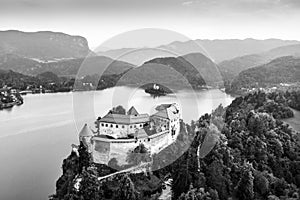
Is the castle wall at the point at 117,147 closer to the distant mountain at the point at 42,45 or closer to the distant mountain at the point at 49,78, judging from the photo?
the distant mountain at the point at 49,78

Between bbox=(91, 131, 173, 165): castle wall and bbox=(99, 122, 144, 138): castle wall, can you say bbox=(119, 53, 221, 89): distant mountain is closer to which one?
bbox=(99, 122, 144, 138): castle wall

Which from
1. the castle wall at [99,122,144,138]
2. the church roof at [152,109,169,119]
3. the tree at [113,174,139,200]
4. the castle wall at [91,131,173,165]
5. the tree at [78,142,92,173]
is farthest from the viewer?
the church roof at [152,109,169,119]

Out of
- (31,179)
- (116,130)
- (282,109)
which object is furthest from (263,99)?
(31,179)

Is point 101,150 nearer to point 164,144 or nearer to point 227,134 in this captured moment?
point 164,144

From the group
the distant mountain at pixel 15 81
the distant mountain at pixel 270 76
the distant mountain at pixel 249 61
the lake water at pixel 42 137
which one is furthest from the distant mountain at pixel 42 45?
the lake water at pixel 42 137

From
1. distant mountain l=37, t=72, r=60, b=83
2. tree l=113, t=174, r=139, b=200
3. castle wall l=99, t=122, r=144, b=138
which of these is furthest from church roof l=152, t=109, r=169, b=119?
distant mountain l=37, t=72, r=60, b=83

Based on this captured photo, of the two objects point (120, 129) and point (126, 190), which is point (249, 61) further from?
point (126, 190)
